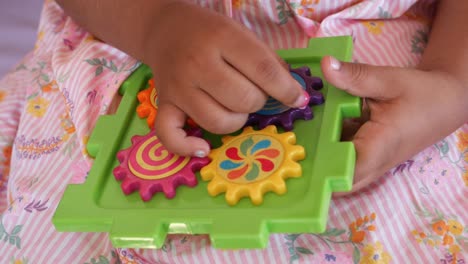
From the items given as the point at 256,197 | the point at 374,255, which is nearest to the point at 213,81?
the point at 256,197

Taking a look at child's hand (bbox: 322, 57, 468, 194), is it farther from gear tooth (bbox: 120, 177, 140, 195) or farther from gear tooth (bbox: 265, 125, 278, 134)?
gear tooth (bbox: 120, 177, 140, 195)

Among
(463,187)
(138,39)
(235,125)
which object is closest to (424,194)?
(463,187)

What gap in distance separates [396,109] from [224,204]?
207mm

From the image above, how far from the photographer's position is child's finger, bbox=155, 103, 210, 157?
62 centimetres

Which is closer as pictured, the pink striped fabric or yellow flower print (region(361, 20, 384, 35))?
the pink striped fabric

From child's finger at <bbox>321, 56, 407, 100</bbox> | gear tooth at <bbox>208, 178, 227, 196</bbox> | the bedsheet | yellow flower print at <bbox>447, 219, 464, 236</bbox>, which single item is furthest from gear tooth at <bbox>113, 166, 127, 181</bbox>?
the bedsheet

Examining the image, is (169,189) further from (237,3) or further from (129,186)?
(237,3)

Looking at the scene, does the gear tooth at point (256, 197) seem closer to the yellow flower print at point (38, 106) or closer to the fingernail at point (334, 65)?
the fingernail at point (334, 65)

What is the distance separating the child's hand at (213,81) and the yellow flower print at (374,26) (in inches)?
7.7

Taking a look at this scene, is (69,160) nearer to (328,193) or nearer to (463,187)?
(328,193)

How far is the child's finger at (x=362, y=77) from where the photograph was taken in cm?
61

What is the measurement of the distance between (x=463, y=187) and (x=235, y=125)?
260 mm

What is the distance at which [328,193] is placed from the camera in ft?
1.83

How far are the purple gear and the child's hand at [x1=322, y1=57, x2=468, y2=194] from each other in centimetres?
4
